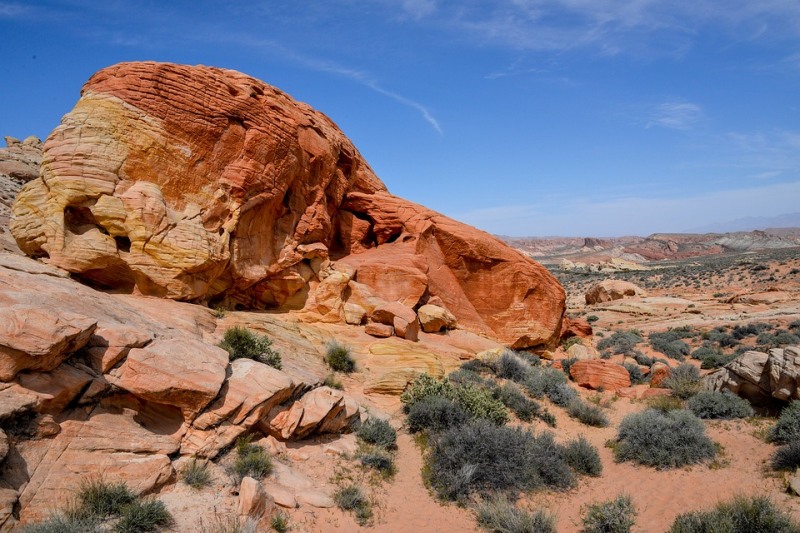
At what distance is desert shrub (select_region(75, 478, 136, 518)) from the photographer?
5.70 m

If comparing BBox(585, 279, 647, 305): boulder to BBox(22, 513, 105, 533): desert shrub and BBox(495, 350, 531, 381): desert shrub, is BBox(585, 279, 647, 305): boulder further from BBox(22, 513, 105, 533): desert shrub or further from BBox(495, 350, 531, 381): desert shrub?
BBox(22, 513, 105, 533): desert shrub

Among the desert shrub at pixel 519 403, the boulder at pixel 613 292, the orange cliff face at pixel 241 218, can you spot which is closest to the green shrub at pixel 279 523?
the orange cliff face at pixel 241 218

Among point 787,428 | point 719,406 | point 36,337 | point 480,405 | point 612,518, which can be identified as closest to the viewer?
point 36,337

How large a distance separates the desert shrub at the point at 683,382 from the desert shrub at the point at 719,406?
1269mm

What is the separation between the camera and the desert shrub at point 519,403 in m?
12.4

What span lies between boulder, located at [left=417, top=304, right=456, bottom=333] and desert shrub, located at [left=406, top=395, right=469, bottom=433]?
17.0 ft

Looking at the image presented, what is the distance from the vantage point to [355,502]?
761 centimetres

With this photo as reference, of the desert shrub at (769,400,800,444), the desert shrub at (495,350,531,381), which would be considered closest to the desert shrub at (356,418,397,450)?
the desert shrub at (495,350,531,381)

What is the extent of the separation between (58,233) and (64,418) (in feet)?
19.1

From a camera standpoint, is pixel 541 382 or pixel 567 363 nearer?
pixel 541 382

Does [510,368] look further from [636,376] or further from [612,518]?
[612,518]

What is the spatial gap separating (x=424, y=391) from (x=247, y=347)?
4.65 m

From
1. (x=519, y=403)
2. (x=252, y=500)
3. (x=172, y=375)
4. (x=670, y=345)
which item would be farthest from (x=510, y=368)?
(x=670, y=345)

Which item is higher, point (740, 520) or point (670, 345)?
point (740, 520)
